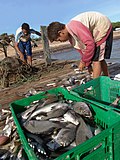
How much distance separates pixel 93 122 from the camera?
218 centimetres

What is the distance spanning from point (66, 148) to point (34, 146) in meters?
0.30

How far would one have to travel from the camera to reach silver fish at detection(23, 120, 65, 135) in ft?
6.56

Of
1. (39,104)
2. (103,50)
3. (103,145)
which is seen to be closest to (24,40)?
(103,50)

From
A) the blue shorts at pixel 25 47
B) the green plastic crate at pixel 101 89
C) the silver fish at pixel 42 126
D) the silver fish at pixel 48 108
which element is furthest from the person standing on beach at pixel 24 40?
the silver fish at pixel 42 126

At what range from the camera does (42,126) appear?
6.72ft

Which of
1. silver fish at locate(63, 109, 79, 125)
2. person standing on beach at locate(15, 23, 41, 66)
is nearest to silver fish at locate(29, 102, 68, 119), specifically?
silver fish at locate(63, 109, 79, 125)

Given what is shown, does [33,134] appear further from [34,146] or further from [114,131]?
[114,131]

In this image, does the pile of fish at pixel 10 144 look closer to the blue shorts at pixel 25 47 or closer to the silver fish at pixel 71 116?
the silver fish at pixel 71 116

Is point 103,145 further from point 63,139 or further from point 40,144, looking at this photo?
point 40,144

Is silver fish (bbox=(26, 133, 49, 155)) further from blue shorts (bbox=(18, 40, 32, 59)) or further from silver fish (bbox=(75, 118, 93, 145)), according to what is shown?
blue shorts (bbox=(18, 40, 32, 59))

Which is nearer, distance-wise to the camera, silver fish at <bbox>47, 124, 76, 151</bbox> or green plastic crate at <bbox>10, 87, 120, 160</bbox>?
green plastic crate at <bbox>10, 87, 120, 160</bbox>

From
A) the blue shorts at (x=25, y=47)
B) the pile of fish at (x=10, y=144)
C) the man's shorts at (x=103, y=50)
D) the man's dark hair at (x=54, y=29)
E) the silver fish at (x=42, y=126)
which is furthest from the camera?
the blue shorts at (x=25, y=47)

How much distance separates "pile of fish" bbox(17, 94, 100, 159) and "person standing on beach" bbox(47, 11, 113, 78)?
53.8 inches

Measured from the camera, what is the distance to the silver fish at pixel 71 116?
200 centimetres
